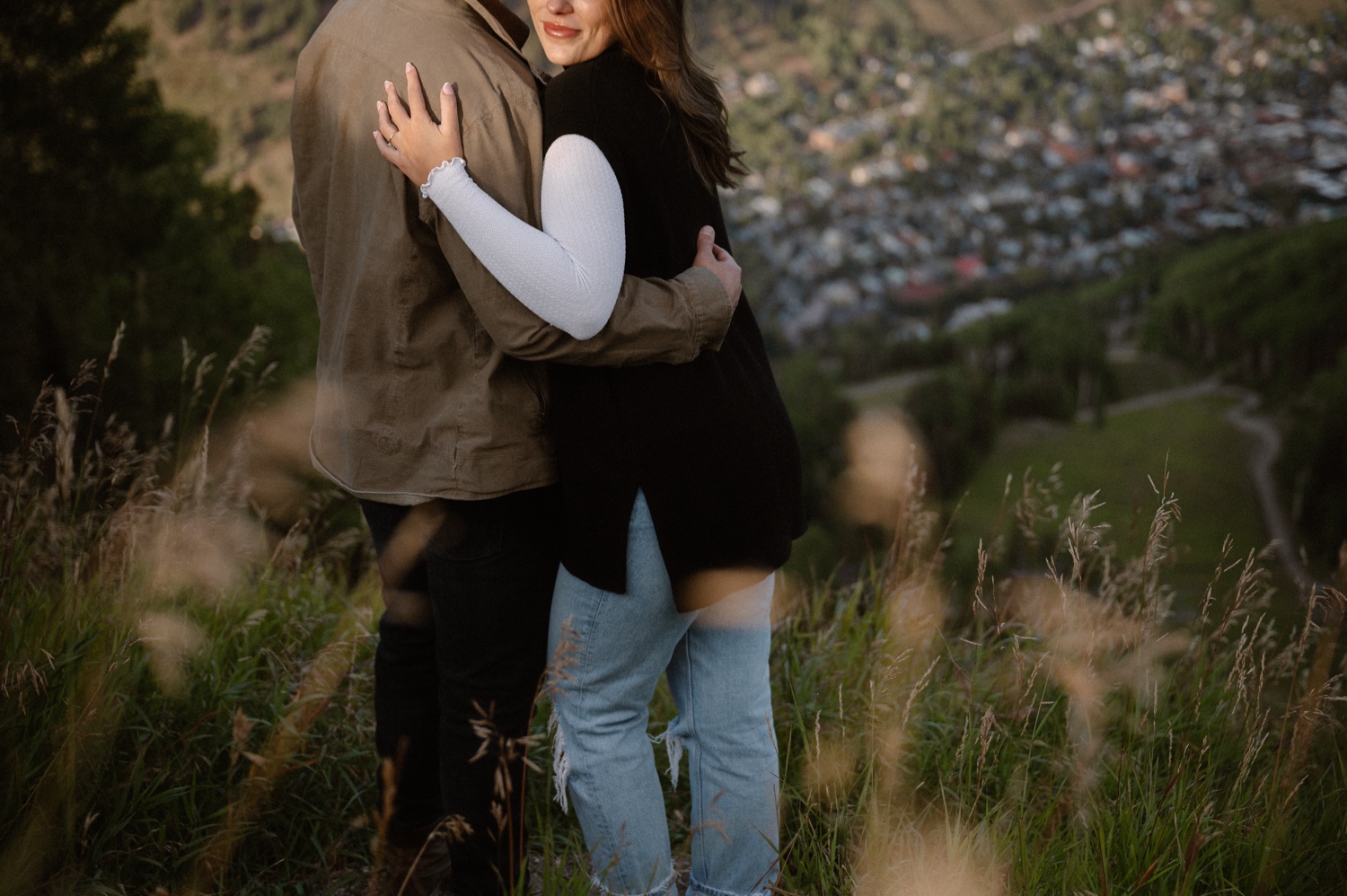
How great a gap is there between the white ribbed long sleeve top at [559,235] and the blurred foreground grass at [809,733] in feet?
2.04

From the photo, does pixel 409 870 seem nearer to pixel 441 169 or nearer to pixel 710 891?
pixel 710 891

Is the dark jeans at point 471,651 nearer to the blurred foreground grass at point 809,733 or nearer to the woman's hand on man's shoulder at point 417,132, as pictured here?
the blurred foreground grass at point 809,733

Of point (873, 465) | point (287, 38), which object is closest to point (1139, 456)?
point (873, 465)

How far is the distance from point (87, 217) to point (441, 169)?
1401 centimetres

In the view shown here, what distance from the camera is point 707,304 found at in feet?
3.91

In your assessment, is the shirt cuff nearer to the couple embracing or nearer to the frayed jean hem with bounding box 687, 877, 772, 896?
the couple embracing

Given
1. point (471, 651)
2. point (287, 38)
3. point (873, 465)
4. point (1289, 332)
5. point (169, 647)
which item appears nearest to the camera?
point (471, 651)

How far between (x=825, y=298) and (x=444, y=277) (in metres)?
43.9

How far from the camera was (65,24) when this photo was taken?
10.8m

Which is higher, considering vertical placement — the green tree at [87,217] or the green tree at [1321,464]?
the green tree at [87,217]

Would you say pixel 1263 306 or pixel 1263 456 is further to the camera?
pixel 1263 306

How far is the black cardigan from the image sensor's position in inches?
45.5

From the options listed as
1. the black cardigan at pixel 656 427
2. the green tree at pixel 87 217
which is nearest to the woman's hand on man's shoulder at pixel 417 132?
the black cardigan at pixel 656 427

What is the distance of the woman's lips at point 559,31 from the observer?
1.18 meters
